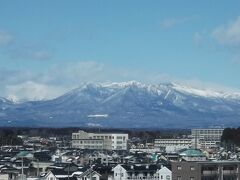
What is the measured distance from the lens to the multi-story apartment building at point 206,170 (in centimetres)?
3094

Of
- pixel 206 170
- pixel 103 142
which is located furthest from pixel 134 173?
pixel 103 142

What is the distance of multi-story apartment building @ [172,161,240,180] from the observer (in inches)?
1218

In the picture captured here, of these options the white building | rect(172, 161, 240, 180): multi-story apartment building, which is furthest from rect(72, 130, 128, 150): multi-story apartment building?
rect(172, 161, 240, 180): multi-story apartment building

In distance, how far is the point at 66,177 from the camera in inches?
1399

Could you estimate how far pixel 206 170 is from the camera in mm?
31250

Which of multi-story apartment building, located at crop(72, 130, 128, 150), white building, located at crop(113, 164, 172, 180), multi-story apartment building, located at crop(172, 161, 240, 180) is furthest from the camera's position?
multi-story apartment building, located at crop(72, 130, 128, 150)

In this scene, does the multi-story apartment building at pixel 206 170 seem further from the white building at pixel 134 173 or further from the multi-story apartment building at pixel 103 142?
the multi-story apartment building at pixel 103 142

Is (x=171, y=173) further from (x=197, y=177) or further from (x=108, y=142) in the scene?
(x=108, y=142)

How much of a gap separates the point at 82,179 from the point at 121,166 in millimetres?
2634

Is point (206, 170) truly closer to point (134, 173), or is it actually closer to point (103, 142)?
point (134, 173)

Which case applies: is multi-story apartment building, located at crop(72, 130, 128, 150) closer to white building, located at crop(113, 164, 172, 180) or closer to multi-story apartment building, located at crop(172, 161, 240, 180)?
white building, located at crop(113, 164, 172, 180)

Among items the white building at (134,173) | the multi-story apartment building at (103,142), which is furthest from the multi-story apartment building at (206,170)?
the multi-story apartment building at (103,142)

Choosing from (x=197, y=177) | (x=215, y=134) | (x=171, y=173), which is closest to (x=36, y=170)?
(x=171, y=173)

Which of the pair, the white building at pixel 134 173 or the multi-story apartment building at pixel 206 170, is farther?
the white building at pixel 134 173
